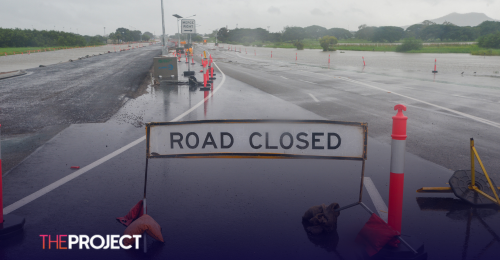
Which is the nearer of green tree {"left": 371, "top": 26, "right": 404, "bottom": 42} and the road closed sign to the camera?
the road closed sign

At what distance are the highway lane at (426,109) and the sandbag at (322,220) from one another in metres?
2.25

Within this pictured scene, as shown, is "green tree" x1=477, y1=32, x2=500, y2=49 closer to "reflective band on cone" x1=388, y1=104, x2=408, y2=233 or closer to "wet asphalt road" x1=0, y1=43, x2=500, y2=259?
"wet asphalt road" x1=0, y1=43, x2=500, y2=259

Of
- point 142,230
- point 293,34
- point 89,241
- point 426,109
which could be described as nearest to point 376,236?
point 142,230

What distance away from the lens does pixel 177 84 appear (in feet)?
64.3

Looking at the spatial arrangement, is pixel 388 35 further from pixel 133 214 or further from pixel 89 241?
pixel 89 241

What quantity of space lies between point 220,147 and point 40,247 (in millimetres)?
2085

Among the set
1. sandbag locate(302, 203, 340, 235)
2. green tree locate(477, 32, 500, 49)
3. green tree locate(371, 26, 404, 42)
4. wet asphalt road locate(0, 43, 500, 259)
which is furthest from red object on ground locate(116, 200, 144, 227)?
green tree locate(371, 26, 404, 42)

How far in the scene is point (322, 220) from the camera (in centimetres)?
423

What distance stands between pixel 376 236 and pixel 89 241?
113 inches

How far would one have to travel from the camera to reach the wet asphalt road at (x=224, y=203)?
12.8 ft

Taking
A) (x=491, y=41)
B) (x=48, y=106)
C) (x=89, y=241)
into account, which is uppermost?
(x=491, y=41)

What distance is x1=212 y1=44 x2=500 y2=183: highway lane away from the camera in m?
7.67

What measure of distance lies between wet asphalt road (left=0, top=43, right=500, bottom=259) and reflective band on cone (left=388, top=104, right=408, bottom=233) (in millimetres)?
362

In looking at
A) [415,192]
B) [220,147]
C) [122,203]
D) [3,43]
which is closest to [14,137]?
[122,203]
